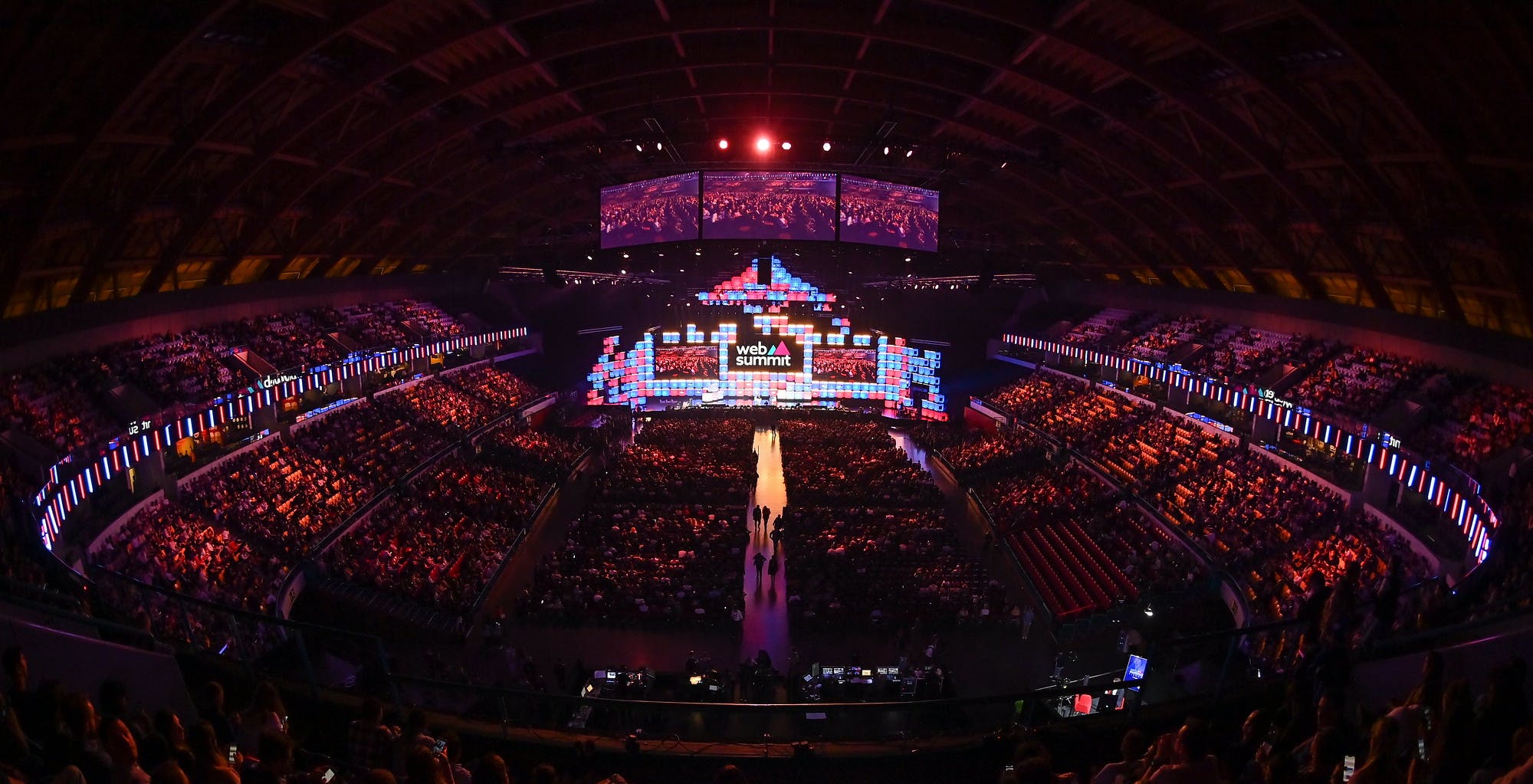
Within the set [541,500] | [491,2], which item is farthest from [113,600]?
[541,500]

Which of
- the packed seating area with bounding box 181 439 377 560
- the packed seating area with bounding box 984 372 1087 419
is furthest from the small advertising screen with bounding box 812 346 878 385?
the packed seating area with bounding box 181 439 377 560

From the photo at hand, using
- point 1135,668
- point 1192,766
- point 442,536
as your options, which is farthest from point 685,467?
point 1192,766

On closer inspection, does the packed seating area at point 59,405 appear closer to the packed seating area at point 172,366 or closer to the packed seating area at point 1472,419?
the packed seating area at point 172,366

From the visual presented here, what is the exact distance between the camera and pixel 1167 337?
2767 centimetres

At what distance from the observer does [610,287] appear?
133ft

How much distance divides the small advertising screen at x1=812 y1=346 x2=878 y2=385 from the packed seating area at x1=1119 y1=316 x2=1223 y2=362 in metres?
12.2

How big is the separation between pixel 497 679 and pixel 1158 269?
24.8m

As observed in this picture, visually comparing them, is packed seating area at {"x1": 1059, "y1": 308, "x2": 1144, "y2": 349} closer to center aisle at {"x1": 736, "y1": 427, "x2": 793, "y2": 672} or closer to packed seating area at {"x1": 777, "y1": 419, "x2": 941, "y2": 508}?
packed seating area at {"x1": 777, "y1": 419, "x2": 941, "y2": 508}

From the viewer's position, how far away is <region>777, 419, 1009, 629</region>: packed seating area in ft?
51.6

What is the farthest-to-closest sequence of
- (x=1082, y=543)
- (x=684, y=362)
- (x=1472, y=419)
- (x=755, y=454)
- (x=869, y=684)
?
(x=684, y=362), (x=755, y=454), (x=1082, y=543), (x=1472, y=419), (x=869, y=684)

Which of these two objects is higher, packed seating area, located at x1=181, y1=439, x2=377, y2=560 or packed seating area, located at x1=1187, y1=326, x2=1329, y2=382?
packed seating area, located at x1=1187, y1=326, x2=1329, y2=382

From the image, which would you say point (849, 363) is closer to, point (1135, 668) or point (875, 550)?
point (875, 550)

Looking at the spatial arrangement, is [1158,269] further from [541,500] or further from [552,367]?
[552,367]

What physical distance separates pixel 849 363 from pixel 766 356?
4.32 metres
